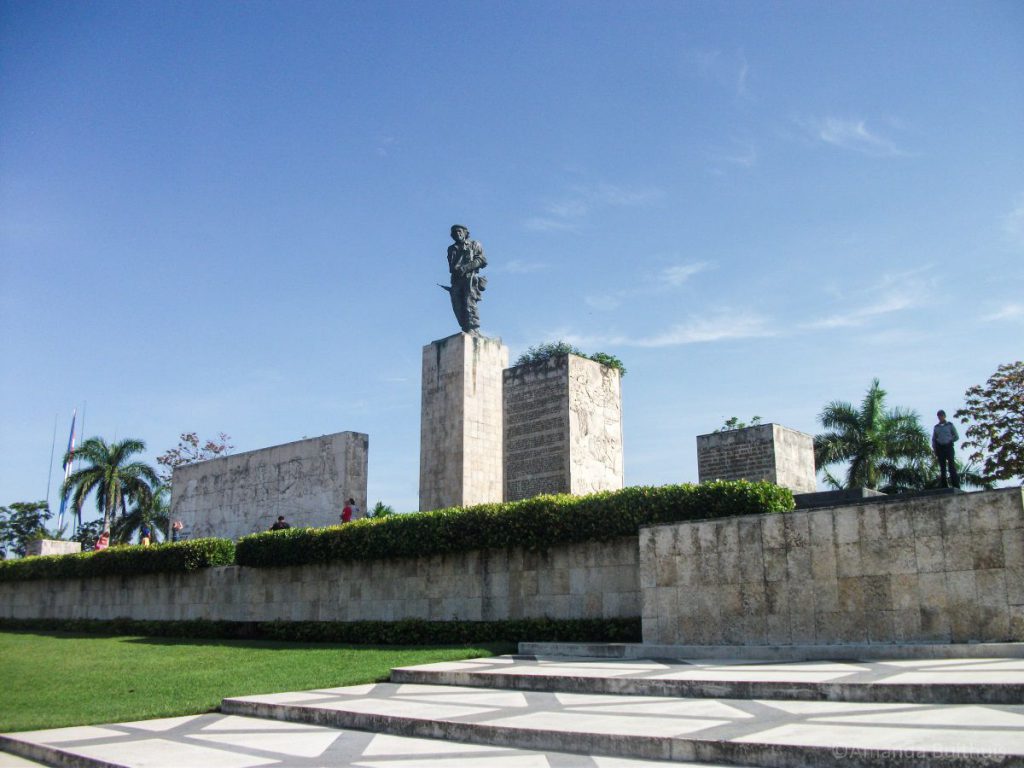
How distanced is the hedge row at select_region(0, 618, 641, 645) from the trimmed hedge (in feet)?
3.60

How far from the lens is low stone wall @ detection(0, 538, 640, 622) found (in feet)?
38.3

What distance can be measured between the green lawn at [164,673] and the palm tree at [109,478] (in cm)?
2237

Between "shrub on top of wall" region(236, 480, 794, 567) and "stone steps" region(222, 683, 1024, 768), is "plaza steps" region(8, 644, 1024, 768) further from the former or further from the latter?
"shrub on top of wall" region(236, 480, 794, 567)

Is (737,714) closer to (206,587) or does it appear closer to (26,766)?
(26,766)

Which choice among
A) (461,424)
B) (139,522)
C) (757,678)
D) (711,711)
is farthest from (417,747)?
(139,522)

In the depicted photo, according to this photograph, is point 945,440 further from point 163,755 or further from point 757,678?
point 163,755

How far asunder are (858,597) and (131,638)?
13217mm

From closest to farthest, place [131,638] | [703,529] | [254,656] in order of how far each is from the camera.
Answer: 1. [703,529]
2. [254,656]
3. [131,638]

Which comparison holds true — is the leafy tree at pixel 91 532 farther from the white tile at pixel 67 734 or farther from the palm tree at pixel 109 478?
the white tile at pixel 67 734

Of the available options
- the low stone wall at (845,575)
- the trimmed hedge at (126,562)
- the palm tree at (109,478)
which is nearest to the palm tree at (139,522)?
the palm tree at (109,478)

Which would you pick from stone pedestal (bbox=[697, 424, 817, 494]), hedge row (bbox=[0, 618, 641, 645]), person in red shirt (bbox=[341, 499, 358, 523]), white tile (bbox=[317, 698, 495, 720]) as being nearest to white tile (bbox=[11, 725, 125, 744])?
white tile (bbox=[317, 698, 495, 720])

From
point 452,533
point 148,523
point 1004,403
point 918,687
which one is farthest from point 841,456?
point 148,523

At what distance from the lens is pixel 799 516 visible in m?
9.53

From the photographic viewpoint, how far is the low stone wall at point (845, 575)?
8344mm
